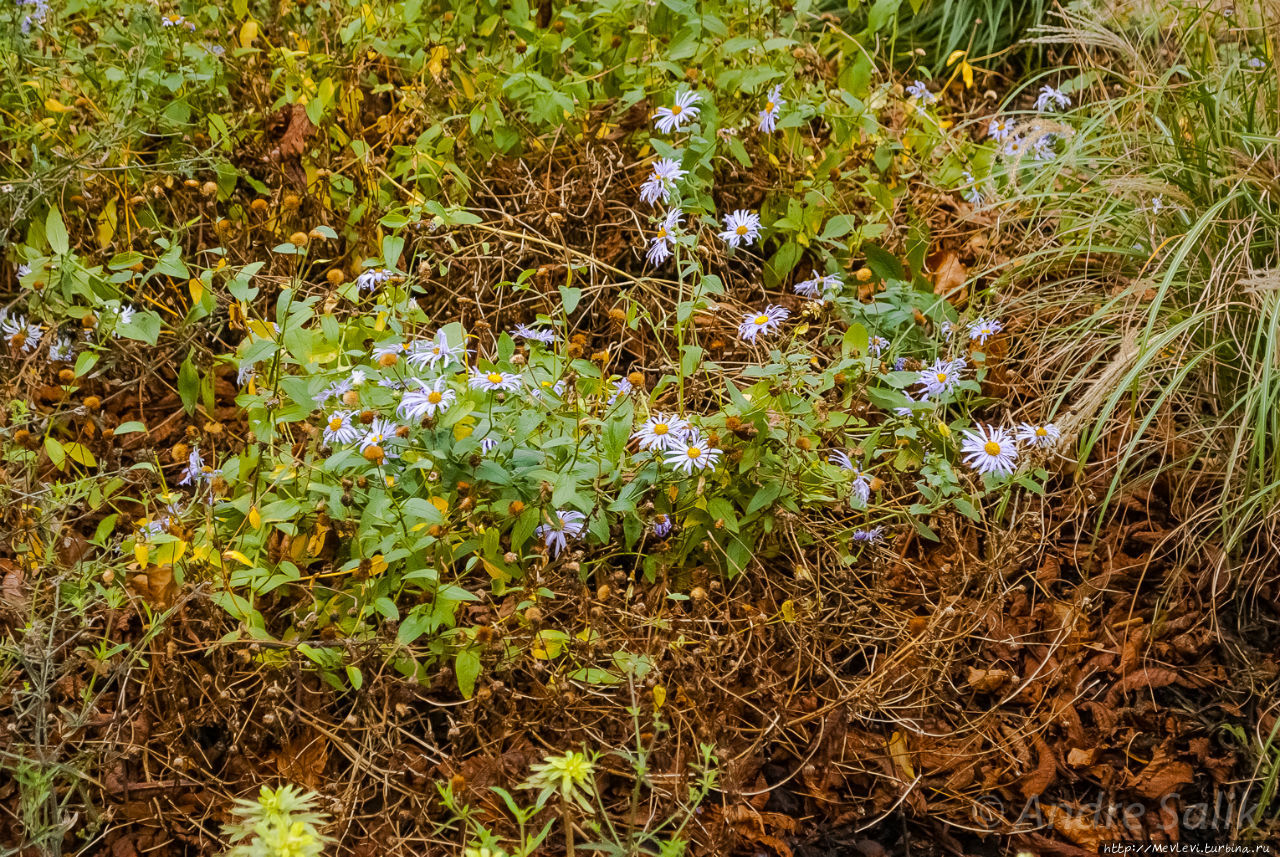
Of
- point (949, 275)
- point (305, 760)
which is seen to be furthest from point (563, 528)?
point (949, 275)

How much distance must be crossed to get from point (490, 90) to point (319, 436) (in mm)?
Answer: 1145

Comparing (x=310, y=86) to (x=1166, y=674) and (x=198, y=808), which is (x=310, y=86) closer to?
(x=198, y=808)

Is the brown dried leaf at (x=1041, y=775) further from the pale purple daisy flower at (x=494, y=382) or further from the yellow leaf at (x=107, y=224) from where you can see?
the yellow leaf at (x=107, y=224)

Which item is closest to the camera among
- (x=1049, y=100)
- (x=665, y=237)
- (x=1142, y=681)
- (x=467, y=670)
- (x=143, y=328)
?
(x=467, y=670)

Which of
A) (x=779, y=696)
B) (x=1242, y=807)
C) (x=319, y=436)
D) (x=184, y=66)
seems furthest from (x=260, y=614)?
(x=1242, y=807)

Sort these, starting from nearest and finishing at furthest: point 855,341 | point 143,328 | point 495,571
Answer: point 495,571, point 855,341, point 143,328

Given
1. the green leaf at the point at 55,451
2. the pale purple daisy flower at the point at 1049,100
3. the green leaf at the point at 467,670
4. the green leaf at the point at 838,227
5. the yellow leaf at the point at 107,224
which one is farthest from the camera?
the pale purple daisy flower at the point at 1049,100

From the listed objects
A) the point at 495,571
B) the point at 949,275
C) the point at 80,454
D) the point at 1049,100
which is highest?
the point at 1049,100

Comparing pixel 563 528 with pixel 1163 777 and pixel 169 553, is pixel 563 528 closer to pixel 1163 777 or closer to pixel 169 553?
pixel 169 553

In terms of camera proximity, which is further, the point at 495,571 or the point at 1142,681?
the point at 1142,681

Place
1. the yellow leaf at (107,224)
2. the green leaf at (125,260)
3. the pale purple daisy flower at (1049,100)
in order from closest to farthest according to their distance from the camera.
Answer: the green leaf at (125,260), the yellow leaf at (107,224), the pale purple daisy flower at (1049,100)

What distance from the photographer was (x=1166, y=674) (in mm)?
1973

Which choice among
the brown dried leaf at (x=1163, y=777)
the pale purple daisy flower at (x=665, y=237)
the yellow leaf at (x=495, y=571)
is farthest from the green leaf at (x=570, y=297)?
the brown dried leaf at (x=1163, y=777)

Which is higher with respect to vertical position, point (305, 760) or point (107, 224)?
point (107, 224)
